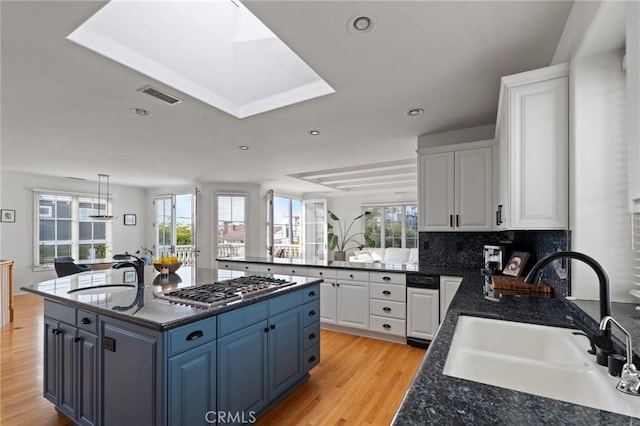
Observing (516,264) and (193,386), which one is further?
(516,264)

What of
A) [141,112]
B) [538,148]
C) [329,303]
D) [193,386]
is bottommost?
[329,303]


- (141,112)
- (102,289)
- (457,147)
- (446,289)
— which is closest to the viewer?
(102,289)

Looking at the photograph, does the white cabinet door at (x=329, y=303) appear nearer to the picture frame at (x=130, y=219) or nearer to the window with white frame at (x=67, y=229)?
the window with white frame at (x=67, y=229)

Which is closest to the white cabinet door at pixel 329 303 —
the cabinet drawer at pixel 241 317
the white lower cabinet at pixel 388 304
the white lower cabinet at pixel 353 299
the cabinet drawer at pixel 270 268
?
the white lower cabinet at pixel 353 299

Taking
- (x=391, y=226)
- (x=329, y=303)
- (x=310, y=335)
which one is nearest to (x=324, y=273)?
(x=329, y=303)

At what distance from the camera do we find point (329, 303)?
3973 millimetres

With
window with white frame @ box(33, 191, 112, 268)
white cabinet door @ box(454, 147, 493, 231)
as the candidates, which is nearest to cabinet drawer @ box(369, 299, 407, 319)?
white cabinet door @ box(454, 147, 493, 231)

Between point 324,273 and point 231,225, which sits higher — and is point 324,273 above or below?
below

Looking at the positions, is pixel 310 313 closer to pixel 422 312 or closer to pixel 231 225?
pixel 422 312

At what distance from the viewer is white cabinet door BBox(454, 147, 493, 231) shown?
3.16 metres

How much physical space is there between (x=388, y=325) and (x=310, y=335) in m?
1.27

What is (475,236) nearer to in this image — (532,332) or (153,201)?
(532,332)

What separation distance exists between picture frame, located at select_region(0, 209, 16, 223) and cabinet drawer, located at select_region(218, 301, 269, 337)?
6793 mm

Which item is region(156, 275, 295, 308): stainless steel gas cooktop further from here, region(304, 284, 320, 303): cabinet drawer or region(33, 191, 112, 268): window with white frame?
region(33, 191, 112, 268): window with white frame
